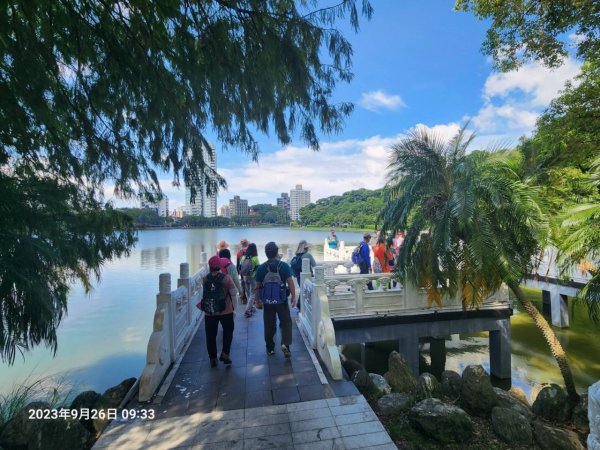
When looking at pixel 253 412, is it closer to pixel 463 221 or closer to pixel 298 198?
pixel 463 221

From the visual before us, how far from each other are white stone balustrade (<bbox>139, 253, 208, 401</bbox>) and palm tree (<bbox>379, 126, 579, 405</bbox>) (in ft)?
14.2

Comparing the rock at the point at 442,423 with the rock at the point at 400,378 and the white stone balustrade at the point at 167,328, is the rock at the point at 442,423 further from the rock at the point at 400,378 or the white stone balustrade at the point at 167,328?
the white stone balustrade at the point at 167,328

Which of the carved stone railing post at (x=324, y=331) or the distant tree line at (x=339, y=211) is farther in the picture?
the distant tree line at (x=339, y=211)

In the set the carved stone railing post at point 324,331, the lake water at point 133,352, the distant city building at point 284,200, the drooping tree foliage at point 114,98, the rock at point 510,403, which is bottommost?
the lake water at point 133,352

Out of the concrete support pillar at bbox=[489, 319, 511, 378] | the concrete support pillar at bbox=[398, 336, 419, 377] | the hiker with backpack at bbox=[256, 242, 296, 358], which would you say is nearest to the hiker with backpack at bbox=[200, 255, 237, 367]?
the hiker with backpack at bbox=[256, 242, 296, 358]

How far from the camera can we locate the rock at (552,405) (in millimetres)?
5195

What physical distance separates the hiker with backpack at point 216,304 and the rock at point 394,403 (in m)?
2.25

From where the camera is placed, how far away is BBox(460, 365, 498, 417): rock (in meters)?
4.62

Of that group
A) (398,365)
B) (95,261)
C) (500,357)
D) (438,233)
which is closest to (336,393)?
(398,365)

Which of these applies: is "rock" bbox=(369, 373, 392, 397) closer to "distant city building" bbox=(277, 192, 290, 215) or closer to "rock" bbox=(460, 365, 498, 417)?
A: "rock" bbox=(460, 365, 498, 417)

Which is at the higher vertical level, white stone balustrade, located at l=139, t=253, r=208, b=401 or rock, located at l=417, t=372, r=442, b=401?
white stone balustrade, located at l=139, t=253, r=208, b=401

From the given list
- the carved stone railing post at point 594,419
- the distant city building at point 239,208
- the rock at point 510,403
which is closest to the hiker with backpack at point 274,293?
the rock at point 510,403

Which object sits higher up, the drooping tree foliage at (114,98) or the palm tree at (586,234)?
the drooping tree foliage at (114,98)

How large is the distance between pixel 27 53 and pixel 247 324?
221 inches
